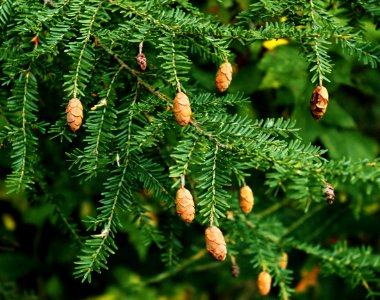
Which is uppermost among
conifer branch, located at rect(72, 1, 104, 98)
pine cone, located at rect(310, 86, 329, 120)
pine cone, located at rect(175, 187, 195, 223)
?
pine cone, located at rect(310, 86, 329, 120)

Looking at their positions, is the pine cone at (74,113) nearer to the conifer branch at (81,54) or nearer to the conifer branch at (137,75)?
the conifer branch at (81,54)

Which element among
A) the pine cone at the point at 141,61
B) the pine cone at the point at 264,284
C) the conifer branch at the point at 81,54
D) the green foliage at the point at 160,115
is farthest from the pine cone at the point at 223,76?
the pine cone at the point at 264,284

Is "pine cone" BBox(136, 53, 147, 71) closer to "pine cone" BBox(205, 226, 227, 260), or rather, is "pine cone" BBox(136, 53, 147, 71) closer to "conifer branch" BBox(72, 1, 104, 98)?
"conifer branch" BBox(72, 1, 104, 98)

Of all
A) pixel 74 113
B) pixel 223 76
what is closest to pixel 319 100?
pixel 223 76

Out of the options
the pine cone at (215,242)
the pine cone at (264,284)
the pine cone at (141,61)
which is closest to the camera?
the pine cone at (215,242)

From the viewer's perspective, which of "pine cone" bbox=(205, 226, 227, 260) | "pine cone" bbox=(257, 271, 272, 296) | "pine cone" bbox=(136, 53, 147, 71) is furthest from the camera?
"pine cone" bbox=(257, 271, 272, 296)

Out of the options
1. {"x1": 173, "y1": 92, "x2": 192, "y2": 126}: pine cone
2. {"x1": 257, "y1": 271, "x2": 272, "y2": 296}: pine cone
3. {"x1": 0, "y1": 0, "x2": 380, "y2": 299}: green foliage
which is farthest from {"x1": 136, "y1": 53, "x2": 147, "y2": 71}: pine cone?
{"x1": 257, "y1": 271, "x2": 272, "y2": 296}: pine cone
